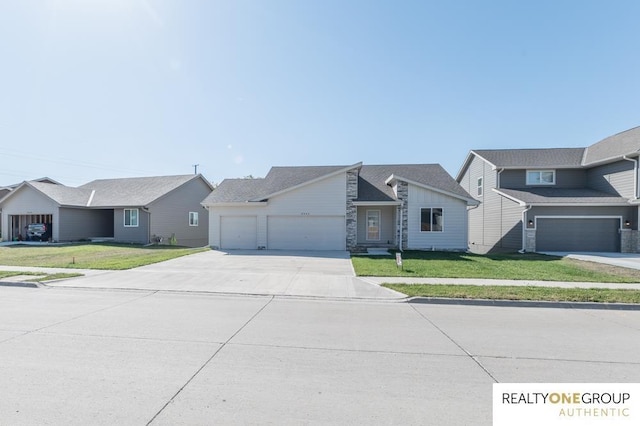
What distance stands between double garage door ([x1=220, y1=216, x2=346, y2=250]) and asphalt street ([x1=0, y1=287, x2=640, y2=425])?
12.2m

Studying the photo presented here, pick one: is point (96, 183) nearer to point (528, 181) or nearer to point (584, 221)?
point (528, 181)

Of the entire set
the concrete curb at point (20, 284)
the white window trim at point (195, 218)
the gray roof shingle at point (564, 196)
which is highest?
the gray roof shingle at point (564, 196)

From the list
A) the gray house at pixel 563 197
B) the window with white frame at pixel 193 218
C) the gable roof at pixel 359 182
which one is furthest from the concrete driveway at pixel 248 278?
the window with white frame at pixel 193 218

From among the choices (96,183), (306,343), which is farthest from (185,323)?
(96,183)

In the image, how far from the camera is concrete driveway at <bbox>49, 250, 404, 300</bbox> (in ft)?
30.1

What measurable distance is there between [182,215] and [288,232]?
12269mm

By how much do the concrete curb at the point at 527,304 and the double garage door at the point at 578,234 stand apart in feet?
45.2

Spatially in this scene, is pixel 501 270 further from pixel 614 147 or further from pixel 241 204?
pixel 614 147

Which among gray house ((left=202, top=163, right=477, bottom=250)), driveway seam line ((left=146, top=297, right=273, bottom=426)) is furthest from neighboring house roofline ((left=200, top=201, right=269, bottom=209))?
driveway seam line ((left=146, top=297, right=273, bottom=426))

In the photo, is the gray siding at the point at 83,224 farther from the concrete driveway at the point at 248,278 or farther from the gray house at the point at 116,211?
the concrete driveway at the point at 248,278

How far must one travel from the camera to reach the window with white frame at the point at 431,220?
1961 centimetres

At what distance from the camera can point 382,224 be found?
20797 mm

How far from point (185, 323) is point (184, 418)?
3.33 meters

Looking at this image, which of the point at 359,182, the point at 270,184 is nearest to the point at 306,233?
the point at 270,184
